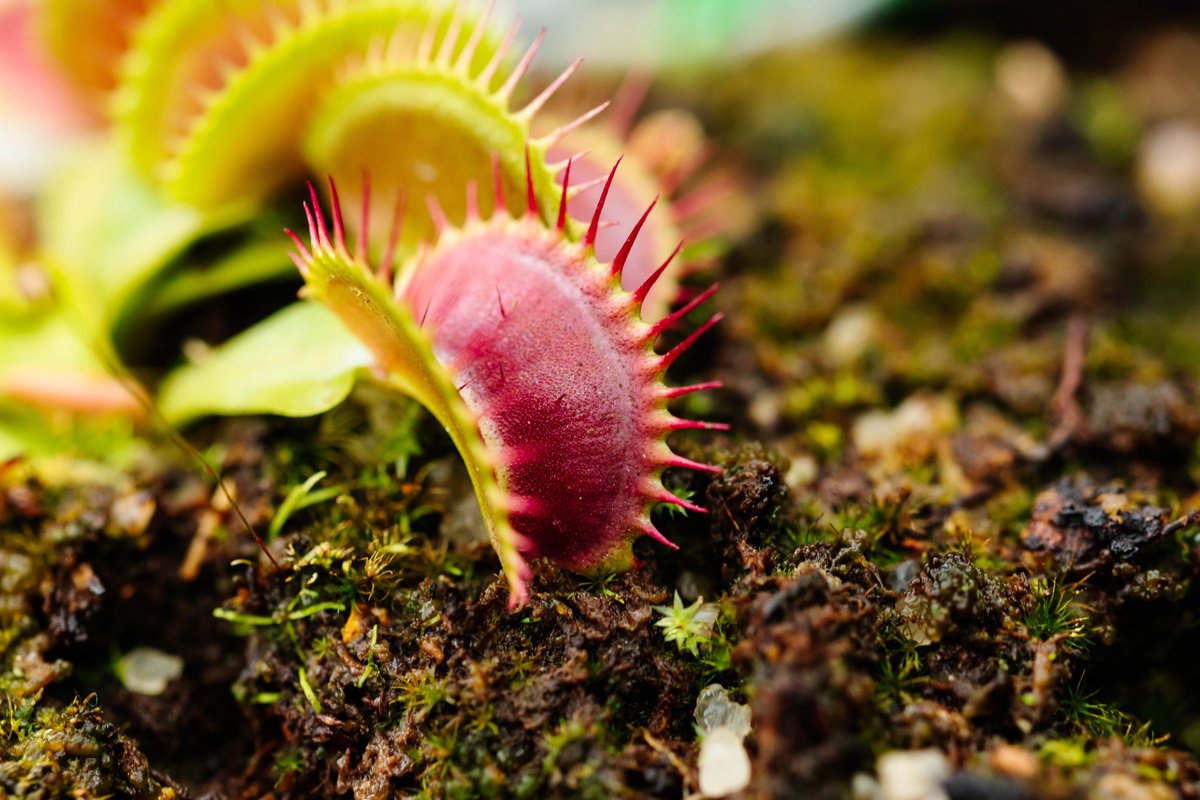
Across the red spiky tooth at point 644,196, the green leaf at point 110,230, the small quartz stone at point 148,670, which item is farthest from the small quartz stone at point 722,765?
the green leaf at point 110,230

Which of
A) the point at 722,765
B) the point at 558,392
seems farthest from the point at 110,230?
the point at 722,765

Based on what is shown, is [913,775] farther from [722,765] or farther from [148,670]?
[148,670]

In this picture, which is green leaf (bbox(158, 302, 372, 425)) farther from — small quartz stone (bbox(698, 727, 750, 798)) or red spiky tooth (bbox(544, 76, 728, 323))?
small quartz stone (bbox(698, 727, 750, 798))

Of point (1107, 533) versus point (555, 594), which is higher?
point (555, 594)

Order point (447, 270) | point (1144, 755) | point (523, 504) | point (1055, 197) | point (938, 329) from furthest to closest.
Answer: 1. point (1055, 197)
2. point (938, 329)
3. point (447, 270)
4. point (523, 504)
5. point (1144, 755)

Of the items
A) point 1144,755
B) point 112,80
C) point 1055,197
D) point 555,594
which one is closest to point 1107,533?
point 1144,755

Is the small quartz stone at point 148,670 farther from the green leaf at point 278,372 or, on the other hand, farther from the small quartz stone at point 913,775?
the small quartz stone at point 913,775

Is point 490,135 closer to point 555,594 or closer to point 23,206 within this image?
point 555,594
